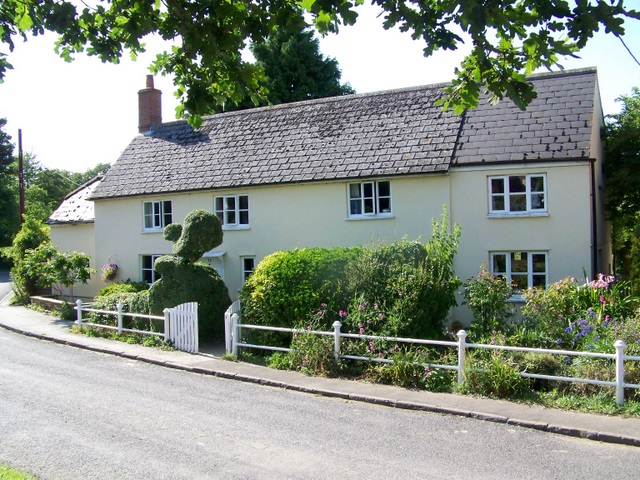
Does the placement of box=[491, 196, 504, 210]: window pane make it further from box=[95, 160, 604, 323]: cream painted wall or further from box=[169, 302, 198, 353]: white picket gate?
box=[169, 302, 198, 353]: white picket gate

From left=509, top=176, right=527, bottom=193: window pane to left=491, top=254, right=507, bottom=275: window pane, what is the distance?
195 centimetres

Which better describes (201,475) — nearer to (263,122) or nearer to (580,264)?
(580,264)

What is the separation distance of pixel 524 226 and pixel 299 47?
25.2 metres

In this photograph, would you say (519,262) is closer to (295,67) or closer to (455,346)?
(455,346)

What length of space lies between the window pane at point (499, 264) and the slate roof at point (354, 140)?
287 centimetres

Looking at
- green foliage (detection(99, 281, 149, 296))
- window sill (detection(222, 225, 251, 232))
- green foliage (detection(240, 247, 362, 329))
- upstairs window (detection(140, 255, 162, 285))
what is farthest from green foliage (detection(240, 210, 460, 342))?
upstairs window (detection(140, 255, 162, 285))

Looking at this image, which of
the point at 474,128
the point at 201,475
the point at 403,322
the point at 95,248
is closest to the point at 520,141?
the point at 474,128

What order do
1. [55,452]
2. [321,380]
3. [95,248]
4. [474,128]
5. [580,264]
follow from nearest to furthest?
[55,452] → [321,380] → [580,264] → [474,128] → [95,248]

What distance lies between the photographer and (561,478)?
709 centimetres

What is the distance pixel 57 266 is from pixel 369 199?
39.0 ft

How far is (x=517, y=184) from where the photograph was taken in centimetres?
1762

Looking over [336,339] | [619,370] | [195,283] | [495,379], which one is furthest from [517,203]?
[195,283]

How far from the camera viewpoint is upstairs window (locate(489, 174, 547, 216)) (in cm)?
1739

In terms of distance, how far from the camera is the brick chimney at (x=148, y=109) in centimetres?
2803
